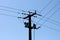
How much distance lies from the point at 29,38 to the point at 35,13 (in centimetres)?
313

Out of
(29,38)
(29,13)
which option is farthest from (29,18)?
(29,38)

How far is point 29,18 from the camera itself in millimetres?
21516

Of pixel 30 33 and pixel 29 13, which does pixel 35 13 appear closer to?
pixel 29 13

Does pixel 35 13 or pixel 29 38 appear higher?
pixel 35 13

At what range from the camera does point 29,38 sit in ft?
68.7

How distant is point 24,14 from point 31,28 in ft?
6.37

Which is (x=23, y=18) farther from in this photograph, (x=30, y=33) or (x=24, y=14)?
(x=30, y=33)

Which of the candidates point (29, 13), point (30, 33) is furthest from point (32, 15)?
point (30, 33)

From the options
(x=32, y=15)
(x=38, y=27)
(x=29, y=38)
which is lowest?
(x=29, y=38)

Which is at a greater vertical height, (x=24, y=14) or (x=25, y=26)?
(x=24, y=14)

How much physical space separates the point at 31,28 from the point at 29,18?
49.9 inches

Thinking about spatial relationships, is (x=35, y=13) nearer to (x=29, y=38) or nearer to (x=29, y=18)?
(x=29, y=18)

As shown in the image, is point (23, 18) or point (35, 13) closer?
point (35, 13)

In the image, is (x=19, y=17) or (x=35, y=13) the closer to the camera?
(x=35, y=13)
